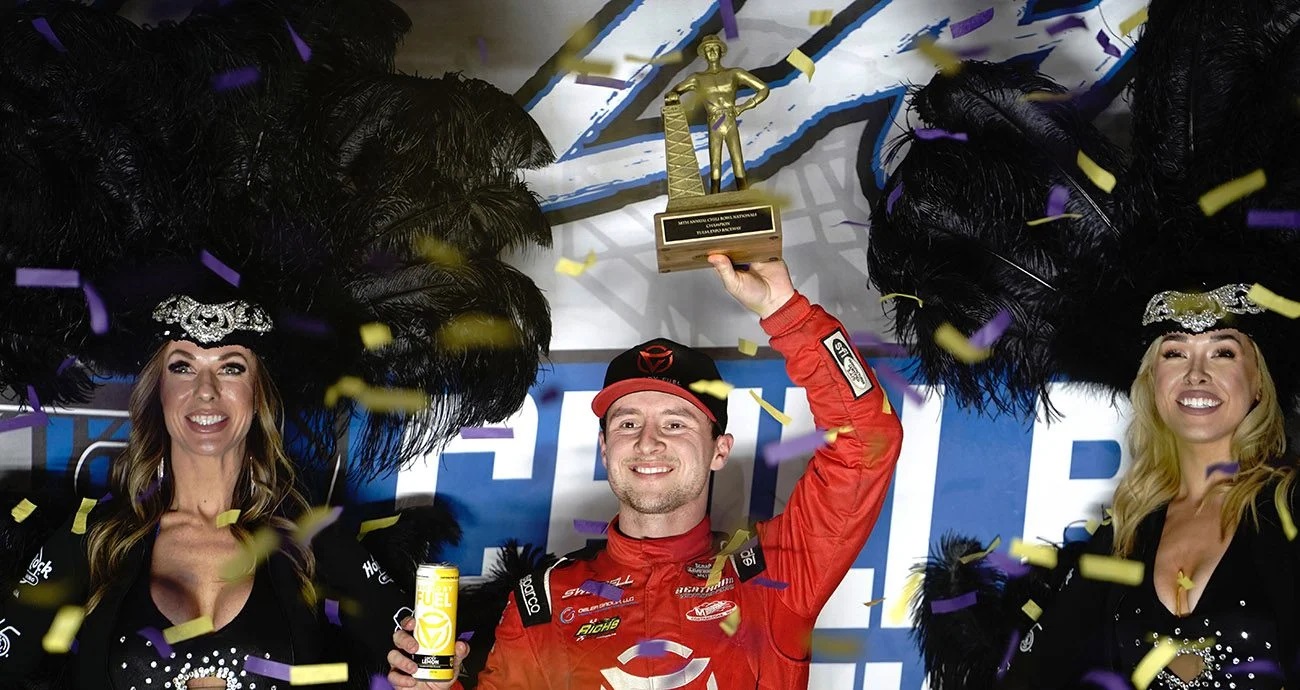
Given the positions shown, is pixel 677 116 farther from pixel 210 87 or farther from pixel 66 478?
pixel 66 478

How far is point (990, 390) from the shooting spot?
325 cm

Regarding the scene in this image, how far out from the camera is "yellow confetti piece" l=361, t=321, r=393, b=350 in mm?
3125

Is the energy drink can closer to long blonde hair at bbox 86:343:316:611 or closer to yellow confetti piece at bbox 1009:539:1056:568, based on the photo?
long blonde hair at bbox 86:343:316:611

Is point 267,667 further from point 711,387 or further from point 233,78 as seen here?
point 233,78

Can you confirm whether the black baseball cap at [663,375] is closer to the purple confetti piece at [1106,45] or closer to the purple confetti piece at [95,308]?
the purple confetti piece at [95,308]

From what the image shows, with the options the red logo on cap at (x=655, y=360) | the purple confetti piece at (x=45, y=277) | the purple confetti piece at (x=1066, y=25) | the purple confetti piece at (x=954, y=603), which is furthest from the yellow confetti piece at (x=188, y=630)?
the purple confetti piece at (x=1066, y=25)

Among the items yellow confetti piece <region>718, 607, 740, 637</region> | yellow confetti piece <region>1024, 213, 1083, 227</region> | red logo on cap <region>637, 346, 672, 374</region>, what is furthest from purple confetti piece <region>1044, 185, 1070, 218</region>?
yellow confetti piece <region>718, 607, 740, 637</region>

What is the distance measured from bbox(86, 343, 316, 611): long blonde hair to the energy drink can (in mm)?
688

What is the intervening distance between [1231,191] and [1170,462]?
583 mm

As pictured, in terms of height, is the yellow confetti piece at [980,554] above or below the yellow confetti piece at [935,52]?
below

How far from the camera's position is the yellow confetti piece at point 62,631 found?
2752mm

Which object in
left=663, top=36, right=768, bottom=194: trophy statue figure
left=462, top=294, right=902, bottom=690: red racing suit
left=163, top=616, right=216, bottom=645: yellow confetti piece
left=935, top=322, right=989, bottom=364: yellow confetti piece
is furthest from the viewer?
left=935, top=322, right=989, bottom=364: yellow confetti piece

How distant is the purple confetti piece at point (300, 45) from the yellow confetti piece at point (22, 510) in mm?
1198

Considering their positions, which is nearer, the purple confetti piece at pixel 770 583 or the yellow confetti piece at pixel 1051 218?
the purple confetti piece at pixel 770 583
